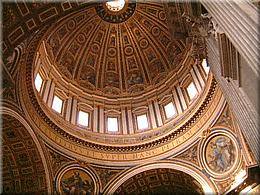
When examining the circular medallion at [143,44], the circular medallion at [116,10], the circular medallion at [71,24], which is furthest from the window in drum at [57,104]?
the circular medallion at [143,44]

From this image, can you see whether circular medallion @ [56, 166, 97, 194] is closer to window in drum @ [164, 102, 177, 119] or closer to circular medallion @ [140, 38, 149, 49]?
window in drum @ [164, 102, 177, 119]

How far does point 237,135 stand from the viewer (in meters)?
15.6

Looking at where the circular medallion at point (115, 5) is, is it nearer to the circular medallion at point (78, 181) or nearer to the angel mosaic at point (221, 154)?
the circular medallion at point (78, 181)

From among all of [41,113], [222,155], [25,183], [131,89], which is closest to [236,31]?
[222,155]

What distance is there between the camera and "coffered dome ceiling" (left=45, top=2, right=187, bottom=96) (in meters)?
21.6

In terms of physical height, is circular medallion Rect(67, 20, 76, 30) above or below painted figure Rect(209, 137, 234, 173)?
above

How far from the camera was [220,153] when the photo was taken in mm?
16578

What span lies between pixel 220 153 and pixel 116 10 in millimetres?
10229

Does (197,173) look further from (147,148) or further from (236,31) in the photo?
(236,31)

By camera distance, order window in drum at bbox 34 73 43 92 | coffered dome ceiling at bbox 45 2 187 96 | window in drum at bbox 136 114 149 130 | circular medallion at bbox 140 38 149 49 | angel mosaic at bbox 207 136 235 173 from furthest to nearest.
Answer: circular medallion at bbox 140 38 149 49, coffered dome ceiling at bbox 45 2 187 96, window in drum at bbox 136 114 149 130, window in drum at bbox 34 73 43 92, angel mosaic at bbox 207 136 235 173

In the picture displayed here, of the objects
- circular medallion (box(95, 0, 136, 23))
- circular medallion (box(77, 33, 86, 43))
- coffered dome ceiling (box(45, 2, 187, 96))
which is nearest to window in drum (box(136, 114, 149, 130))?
coffered dome ceiling (box(45, 2, 187, 96))

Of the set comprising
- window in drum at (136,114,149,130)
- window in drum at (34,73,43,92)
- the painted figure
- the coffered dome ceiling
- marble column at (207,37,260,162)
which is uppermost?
the coffered dome ceiling

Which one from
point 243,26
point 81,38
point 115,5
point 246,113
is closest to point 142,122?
point 81,38

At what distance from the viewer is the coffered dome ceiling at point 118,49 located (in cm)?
2161
